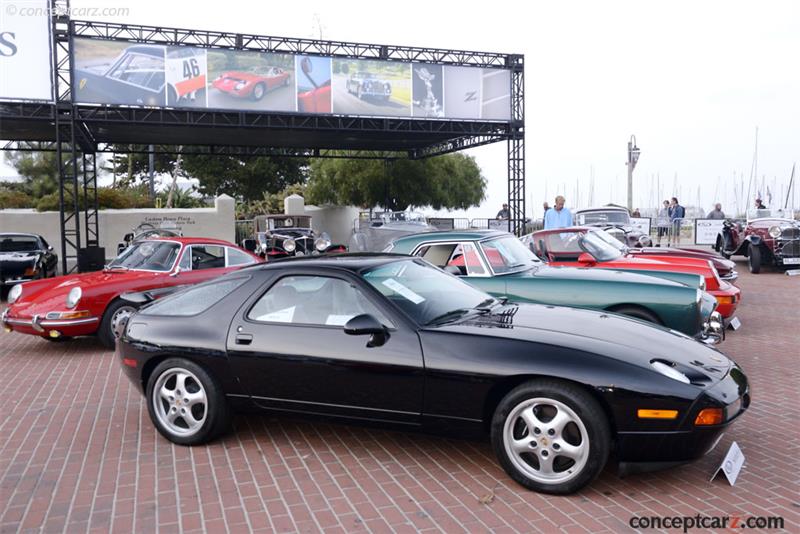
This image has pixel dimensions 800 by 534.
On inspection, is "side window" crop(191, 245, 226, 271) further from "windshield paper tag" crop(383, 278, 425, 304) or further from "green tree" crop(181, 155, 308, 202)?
"green tree" crop(181, 155, 308, 202)

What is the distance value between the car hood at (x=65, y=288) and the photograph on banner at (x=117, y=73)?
11.4 metres

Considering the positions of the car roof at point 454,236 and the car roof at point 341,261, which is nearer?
the car roof at point 341,261

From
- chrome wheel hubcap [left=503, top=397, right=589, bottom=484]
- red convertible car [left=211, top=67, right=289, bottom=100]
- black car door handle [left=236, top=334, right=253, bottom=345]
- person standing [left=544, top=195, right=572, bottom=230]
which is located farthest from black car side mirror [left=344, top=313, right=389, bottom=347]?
red convertible car [left=211, top=67, right=289, bottom=100]

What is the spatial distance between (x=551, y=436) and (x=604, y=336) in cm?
74

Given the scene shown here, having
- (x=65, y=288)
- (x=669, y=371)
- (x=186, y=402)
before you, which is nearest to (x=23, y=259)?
(x=65, y=288)

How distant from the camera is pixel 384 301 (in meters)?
4.32

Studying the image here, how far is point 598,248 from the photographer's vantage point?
9.49m

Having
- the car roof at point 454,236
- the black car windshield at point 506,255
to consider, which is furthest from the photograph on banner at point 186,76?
the black car windshield at point 506,255

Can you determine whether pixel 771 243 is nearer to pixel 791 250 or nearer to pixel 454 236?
pixel 791 250

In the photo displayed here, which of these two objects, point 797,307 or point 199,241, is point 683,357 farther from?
point 797,307

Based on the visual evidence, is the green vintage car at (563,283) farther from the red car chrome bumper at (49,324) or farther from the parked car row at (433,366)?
the red car chrome bumper at (49,324)

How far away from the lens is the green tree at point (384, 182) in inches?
1474

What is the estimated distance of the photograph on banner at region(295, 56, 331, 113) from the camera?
68.2 feet

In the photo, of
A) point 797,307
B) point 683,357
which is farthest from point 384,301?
point 797,307
